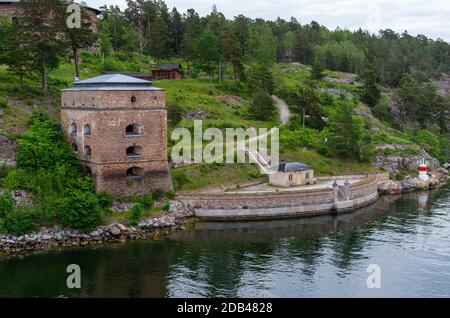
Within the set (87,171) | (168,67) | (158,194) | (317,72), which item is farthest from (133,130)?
(317,72)

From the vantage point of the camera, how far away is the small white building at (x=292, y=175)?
1706 inches

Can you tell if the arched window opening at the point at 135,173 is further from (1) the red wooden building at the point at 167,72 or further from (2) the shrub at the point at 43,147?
(1) the red wooden building at the point at 167,72

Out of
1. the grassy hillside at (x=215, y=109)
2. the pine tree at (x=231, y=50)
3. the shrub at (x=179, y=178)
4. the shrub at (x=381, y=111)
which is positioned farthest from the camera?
the shrub at (x=381, y=111)

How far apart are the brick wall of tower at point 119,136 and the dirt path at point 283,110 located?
2371 centimetres

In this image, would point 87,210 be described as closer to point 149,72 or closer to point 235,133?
point 235,133

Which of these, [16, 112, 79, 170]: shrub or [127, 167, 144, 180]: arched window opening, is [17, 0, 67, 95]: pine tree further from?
[127, 167, 144, 180]: arched window opening

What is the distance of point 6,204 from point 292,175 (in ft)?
71.4

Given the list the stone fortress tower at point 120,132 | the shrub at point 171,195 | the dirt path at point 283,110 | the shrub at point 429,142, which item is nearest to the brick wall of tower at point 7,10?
the stone fortress tower at point 120,132

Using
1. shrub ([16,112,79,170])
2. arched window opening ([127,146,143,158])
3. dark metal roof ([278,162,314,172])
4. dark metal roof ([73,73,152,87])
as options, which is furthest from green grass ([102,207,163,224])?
dark metal roof ([278,162,314,172])

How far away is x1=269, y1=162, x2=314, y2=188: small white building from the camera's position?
142ft

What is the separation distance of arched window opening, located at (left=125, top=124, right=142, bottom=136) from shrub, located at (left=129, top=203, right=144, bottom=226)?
4995mm

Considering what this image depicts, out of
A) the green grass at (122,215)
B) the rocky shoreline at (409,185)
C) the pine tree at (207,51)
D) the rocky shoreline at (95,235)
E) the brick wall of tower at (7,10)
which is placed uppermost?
the brick wall of tower at (7,10)

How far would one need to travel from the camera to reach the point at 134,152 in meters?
37.7

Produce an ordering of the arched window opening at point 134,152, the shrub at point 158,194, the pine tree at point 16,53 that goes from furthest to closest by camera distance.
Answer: the pine tree at point 16,53
the shrub at point 158,194
the arched window opening at point 134,152
